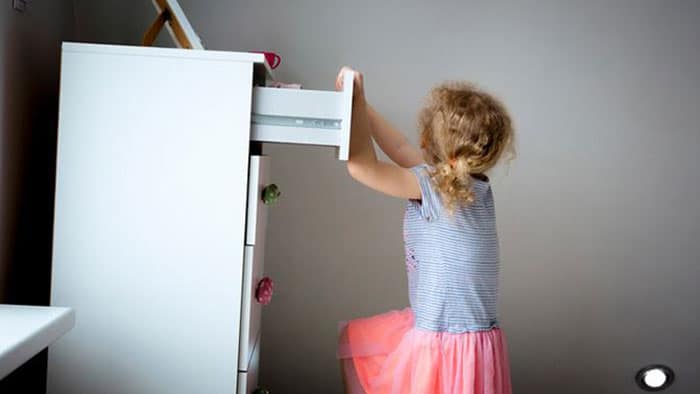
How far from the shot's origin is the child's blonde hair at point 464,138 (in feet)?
4.99

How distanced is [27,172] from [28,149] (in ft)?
0.17

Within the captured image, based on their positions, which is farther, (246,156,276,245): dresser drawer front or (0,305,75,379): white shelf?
(246,156,276,245): dresser drawer front

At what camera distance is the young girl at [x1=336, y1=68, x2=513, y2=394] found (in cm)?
152

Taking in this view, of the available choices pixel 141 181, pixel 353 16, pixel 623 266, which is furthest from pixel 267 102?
pixel 623 266

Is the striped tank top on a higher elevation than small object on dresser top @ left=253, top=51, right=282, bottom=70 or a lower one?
lower

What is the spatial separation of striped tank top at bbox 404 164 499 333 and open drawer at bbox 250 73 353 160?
0.23 m

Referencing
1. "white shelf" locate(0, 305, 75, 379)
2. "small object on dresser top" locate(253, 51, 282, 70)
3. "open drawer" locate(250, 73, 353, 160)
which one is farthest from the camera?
"small object on dresser top" locate(253, 51, 282, 70)

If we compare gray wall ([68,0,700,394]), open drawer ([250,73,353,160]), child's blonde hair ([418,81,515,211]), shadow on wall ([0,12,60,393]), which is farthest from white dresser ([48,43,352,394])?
gray wall ([68,0,700,394])

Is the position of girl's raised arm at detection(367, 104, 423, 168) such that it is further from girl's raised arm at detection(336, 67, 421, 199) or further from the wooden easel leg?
the wooden easel leg

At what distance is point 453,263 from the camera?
1.55 meters

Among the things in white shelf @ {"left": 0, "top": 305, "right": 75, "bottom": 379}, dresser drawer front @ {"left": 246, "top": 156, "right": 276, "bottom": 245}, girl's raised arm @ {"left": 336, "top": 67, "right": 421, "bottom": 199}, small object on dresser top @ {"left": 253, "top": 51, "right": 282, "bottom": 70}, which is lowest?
white shelf @ {"left": 0, "top": 305, "right": 75, "bottom": 379}

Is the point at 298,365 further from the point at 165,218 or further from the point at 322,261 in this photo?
the point at 165,218

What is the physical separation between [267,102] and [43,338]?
23.3 inches

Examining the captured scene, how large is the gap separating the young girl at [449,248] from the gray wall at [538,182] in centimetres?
53
